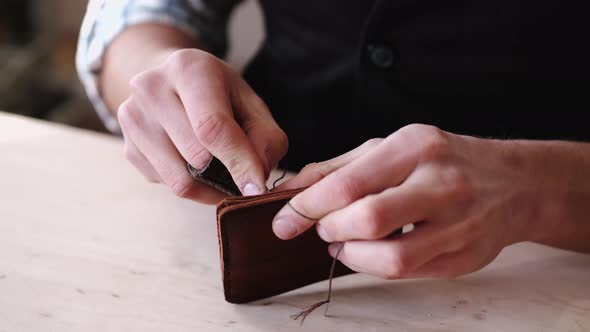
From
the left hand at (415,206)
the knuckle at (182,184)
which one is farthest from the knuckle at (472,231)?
the knuckle at (182,184)

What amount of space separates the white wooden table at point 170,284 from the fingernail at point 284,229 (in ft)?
0.42

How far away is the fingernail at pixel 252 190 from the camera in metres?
0.72

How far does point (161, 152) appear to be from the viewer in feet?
2.58

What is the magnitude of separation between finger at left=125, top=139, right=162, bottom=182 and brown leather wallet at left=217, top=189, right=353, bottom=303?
218mm

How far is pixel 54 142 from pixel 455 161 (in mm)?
775

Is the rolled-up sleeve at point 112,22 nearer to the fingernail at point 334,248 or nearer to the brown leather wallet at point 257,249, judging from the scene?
the brown leather wallet at point 257,249

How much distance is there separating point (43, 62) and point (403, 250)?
8.06ft

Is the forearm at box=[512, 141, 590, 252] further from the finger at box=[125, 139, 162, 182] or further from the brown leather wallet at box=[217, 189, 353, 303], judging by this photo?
the finger at box=[125, 139, 162, 182]

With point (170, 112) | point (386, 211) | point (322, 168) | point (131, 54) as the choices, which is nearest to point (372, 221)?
point (386, 211)

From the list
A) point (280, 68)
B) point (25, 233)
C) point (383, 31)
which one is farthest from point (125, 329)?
point (280, 68)

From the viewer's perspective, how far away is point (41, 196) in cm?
93

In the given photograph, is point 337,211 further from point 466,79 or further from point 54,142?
point 54,142

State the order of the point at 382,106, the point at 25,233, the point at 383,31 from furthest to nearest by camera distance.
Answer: the point at 382,106
the point at 383,31
the point at 25,233

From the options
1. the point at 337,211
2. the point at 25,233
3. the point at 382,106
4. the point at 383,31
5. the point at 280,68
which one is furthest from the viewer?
the point at 280,68
